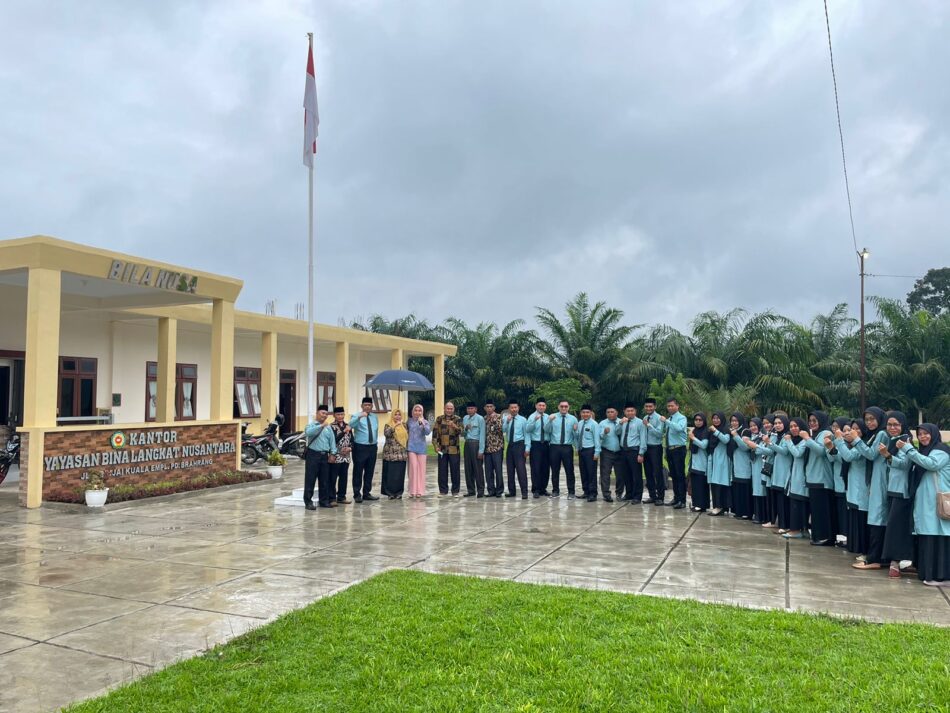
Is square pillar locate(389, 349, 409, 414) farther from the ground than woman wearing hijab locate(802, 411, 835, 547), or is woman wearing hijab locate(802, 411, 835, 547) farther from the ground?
square pillar locate(389, 349, 409, 414)

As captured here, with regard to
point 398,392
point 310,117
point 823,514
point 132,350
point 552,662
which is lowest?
point 552,662

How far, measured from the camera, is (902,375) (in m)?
20.8

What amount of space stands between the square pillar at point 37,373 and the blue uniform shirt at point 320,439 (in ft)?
11.7

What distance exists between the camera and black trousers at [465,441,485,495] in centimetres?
1186

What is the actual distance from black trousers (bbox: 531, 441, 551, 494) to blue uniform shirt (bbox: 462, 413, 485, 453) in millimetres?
854

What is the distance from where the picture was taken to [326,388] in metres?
22.7

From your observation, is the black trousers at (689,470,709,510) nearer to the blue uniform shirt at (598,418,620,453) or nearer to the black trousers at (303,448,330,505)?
the blue uniform shirt at (598,418,620,453)

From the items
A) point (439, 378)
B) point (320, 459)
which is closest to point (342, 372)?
point (439, 378)

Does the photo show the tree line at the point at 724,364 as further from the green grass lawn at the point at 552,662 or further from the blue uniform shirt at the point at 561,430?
the green grass lawn at the point at 552,662

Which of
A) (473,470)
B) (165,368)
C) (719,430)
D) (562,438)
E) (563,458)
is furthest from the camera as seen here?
(165,368)

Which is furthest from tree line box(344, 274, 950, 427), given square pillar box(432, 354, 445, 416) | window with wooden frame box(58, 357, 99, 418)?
window with wooden frame box(58, 357, 99, 418)

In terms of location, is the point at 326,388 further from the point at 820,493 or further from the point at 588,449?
the point at 820,493

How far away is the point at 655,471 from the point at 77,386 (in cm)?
1172

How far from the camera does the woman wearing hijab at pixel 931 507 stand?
607 centimetres
